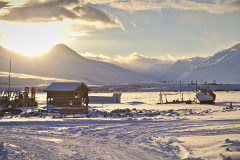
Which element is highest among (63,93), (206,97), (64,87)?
(64,87)

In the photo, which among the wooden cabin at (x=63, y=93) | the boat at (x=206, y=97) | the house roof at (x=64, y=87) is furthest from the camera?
the boat at (x=206, y=97)

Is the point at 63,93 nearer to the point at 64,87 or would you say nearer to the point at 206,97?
the point at 64,87

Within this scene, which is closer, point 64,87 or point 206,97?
point 64,87

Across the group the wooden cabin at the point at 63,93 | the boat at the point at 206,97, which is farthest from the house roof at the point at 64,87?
the boat at the point at 206,97

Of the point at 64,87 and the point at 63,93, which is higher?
the point at 64,87

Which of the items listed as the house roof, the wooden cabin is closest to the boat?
the wooden cabin

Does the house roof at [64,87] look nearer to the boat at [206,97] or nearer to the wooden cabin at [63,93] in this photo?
the wooden cabin at [63,93]

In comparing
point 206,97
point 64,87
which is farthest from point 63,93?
point 206,97

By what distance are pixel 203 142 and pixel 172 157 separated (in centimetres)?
295

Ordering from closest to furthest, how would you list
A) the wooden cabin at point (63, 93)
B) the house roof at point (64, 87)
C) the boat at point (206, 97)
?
the wooden cabin at point (63, 93), the house roof at point (64, 87), the boat at point (206, 97)

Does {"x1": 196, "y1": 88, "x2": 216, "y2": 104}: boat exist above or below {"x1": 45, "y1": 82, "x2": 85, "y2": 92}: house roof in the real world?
below

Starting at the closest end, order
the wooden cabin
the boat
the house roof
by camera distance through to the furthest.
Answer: the wooden cabin < the house roof < the boat

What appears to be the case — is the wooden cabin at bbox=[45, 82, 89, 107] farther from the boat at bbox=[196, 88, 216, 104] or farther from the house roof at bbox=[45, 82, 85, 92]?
the boat at bbox=[196, 88, 216, 104]

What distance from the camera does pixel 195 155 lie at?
9914mm
